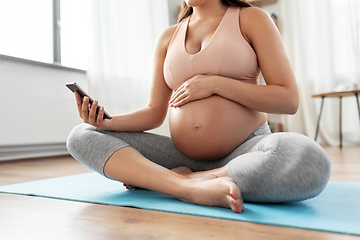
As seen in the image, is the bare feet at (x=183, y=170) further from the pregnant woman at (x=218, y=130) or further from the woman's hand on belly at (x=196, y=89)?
the woman's hand on belly at (x=196, y=89)

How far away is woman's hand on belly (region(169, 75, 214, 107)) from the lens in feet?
3.14

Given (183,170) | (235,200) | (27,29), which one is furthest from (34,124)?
(235,200)

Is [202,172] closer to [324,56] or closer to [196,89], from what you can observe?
[196,89]

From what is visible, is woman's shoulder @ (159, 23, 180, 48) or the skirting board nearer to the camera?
woman's shoulder @ (159, 23, 180, 48)

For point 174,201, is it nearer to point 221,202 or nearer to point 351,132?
point 221,202

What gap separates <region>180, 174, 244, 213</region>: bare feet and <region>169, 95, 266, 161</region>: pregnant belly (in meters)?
0.16

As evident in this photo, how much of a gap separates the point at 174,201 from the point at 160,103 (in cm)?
44

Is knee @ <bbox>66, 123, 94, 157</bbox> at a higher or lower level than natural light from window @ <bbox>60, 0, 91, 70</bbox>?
lower

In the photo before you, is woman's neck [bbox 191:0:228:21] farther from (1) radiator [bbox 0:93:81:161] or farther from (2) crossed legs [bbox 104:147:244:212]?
(1) radiator [bbox 0:93:81:161]

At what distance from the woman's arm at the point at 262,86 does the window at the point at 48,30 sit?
2087mm

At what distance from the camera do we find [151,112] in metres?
1.18

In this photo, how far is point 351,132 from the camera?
3.40 m

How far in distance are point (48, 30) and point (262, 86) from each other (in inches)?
99.3

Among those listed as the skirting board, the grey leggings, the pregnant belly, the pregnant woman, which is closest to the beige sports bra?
the pregnant woman
